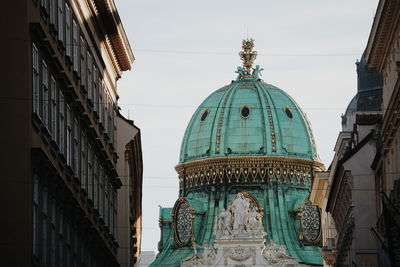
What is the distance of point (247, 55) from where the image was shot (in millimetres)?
162000

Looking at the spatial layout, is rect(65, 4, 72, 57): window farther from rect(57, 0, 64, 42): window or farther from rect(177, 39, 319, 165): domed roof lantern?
rect(177, 39, 319, 165): domed roof lantern

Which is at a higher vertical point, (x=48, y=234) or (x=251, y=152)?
(x=251, y=152)

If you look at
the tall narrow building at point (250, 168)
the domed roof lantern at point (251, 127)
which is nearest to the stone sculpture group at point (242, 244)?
the tall narrow building at point (250, 168)

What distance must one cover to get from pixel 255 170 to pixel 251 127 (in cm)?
344

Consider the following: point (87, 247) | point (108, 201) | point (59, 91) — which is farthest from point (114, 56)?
point (59, 91)

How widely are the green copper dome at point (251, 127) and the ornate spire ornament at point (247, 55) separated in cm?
538

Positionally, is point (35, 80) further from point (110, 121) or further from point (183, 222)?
point (183, 222)

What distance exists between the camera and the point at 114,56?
7581 centimetres

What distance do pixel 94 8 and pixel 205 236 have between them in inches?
3502

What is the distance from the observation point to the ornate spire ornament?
161750mm

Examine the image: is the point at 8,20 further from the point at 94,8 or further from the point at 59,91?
the point at 94,8

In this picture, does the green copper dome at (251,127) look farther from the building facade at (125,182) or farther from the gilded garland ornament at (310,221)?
the building facade at (125,182)

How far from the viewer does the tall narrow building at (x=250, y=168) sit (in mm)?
153000

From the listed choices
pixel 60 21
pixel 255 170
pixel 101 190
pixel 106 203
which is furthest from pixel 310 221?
pixel 60 21
